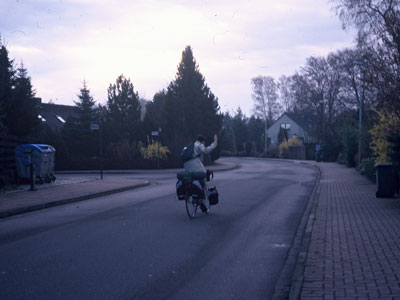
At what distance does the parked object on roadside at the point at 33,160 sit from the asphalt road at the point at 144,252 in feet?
24.3

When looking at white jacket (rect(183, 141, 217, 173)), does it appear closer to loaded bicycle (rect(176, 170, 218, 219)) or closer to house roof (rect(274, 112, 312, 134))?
loaded bicycle (rect(176, 170, 218, 219))

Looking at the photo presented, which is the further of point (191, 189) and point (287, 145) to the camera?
point (287, 145)

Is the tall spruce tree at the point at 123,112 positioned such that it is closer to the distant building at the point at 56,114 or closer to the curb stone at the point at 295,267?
the distant building at the point at 56,114

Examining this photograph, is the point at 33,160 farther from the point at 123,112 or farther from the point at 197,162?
the point at 123,112

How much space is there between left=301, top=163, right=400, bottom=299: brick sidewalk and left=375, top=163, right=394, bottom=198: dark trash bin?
143 centimetres

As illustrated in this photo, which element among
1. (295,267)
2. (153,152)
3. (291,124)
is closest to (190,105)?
(153,152)

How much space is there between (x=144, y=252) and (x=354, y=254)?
10.1 ft

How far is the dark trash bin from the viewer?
13422 millimetres

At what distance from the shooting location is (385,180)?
533 inches

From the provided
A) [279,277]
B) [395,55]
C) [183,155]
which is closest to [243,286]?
[279,277]

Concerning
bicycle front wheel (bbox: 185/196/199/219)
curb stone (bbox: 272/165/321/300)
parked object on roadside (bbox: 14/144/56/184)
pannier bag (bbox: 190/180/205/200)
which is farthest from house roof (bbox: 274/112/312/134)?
curb stone (bbox: 272/165/321/300)

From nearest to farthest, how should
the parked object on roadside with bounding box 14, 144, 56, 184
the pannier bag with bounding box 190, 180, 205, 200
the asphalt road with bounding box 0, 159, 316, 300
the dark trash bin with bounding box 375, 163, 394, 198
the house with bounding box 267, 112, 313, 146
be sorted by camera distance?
the asphalt road with bounding box 0, 159, 316, 300 < the pannier bag with bounding box 190, 180, 205, 200 < the dark trash bin with bounding box 375, 163, 394, 198 < the parked object on roadside with bounding box 14, 144, 56, 184 < the house with bounding box 267, 112, 313, 146

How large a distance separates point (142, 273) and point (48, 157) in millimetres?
15543

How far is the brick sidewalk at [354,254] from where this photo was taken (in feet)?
16.1
